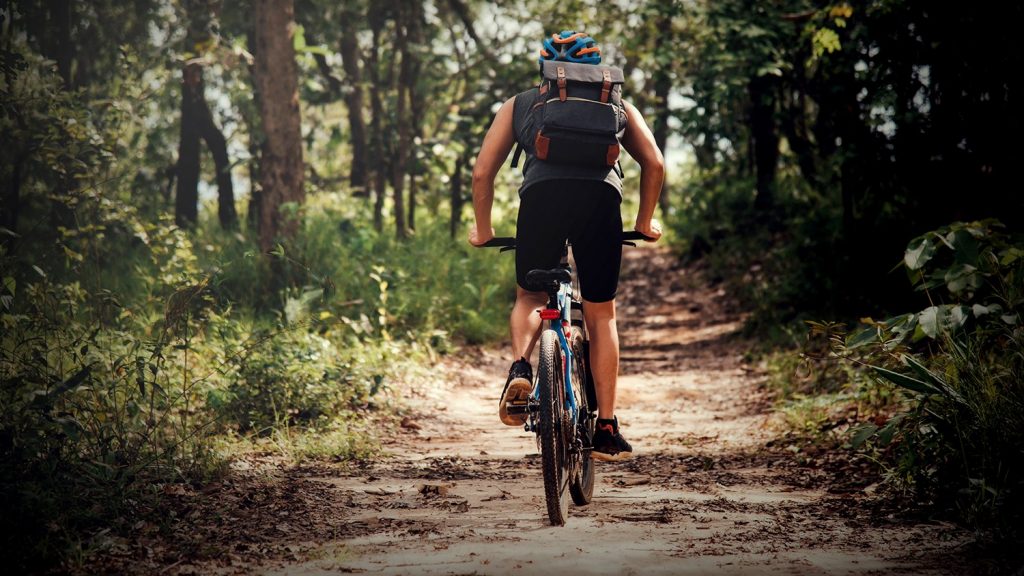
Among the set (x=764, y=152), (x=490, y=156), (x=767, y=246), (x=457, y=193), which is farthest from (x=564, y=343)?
(x=764, y=152)

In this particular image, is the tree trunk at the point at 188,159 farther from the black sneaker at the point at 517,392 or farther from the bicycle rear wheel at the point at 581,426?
the black sneaker at the point at 517,392

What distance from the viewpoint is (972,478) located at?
439 centimetres

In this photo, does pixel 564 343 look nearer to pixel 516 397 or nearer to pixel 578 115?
pixel 516 397

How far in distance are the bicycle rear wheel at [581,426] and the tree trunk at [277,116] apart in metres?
6.32

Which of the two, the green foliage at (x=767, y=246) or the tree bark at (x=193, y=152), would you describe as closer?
the green foliage at (x=767, y=246)

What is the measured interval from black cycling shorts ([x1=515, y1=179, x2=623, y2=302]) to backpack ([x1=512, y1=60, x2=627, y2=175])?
137 millimetres

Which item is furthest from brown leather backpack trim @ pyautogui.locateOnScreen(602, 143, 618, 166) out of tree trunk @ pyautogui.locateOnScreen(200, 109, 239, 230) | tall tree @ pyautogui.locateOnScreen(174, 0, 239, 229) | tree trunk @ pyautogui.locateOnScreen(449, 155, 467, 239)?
tall tree @ pyautogui.locateOnScreen(174, 0, 239, 229)

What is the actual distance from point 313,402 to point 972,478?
4.28 meters

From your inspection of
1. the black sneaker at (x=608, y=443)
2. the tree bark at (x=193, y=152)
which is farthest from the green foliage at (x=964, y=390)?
the tree bark at (x=193, y=152)

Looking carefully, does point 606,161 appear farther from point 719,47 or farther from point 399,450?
point 719,47

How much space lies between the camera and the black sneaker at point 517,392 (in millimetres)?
4430

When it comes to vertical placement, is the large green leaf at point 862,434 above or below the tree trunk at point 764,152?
below

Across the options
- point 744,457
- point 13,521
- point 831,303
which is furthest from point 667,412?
point 13,521

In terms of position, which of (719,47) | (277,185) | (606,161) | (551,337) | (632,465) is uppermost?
(719,47)
